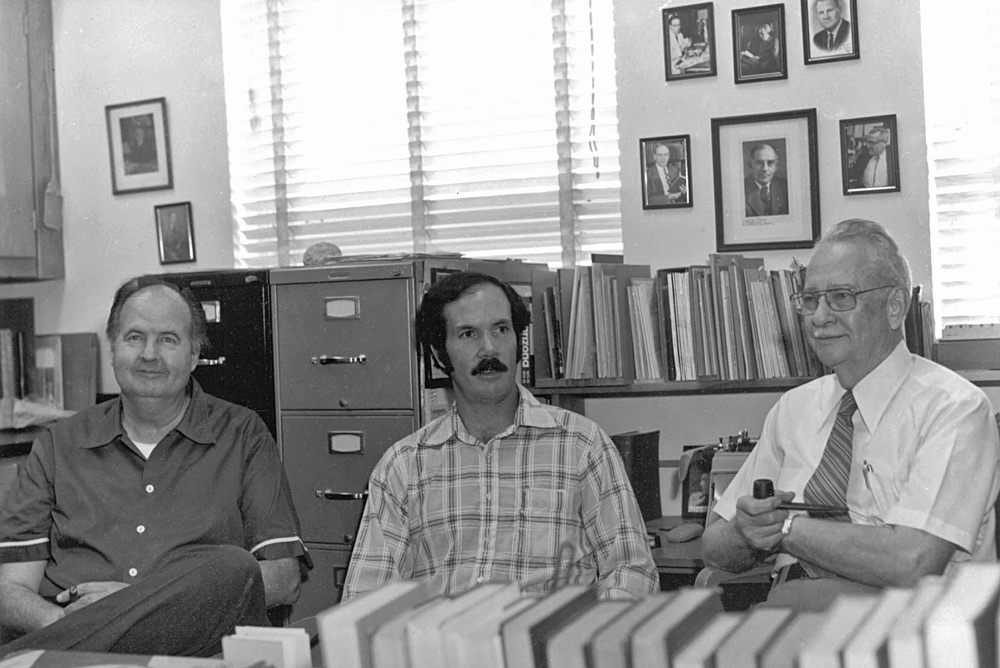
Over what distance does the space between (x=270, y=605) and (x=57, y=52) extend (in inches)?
114

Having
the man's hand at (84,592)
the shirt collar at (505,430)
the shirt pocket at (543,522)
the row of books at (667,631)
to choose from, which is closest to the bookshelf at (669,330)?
the shirt collar at (505,430)

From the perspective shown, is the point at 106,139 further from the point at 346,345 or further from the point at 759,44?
the point at 759,44

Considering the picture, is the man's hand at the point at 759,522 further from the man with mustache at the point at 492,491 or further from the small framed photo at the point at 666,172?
the small framed photo at the point at 666,172

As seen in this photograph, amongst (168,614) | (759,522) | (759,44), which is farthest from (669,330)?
(168,614)

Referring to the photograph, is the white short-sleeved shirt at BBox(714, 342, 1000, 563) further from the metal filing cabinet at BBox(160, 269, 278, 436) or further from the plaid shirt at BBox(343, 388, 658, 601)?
the metal filing cabinet at BBox(160, 269, 278, 436)

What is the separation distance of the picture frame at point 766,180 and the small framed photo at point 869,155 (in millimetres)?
80

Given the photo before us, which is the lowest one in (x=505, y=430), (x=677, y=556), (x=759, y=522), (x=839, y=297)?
(x=677, y=556)

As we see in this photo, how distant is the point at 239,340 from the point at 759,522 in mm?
1686

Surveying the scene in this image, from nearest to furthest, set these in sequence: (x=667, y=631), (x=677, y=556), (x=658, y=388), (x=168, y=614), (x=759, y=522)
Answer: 1. (x=667, y=631)
2. (x=168, y=614)
3. (x=759, y=522)
4. (x=677, y=556)
5. (x=658, y=388)

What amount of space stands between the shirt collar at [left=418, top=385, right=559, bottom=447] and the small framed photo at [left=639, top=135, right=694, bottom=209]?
1.07 metres

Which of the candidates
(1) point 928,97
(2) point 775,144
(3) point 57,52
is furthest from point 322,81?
(1) point 928,97

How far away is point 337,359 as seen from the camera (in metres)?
2.85

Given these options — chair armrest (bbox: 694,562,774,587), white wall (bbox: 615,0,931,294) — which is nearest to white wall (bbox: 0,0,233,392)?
white wall (bbox: 615,0,931,294)

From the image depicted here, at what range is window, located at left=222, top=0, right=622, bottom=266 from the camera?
3332mm
